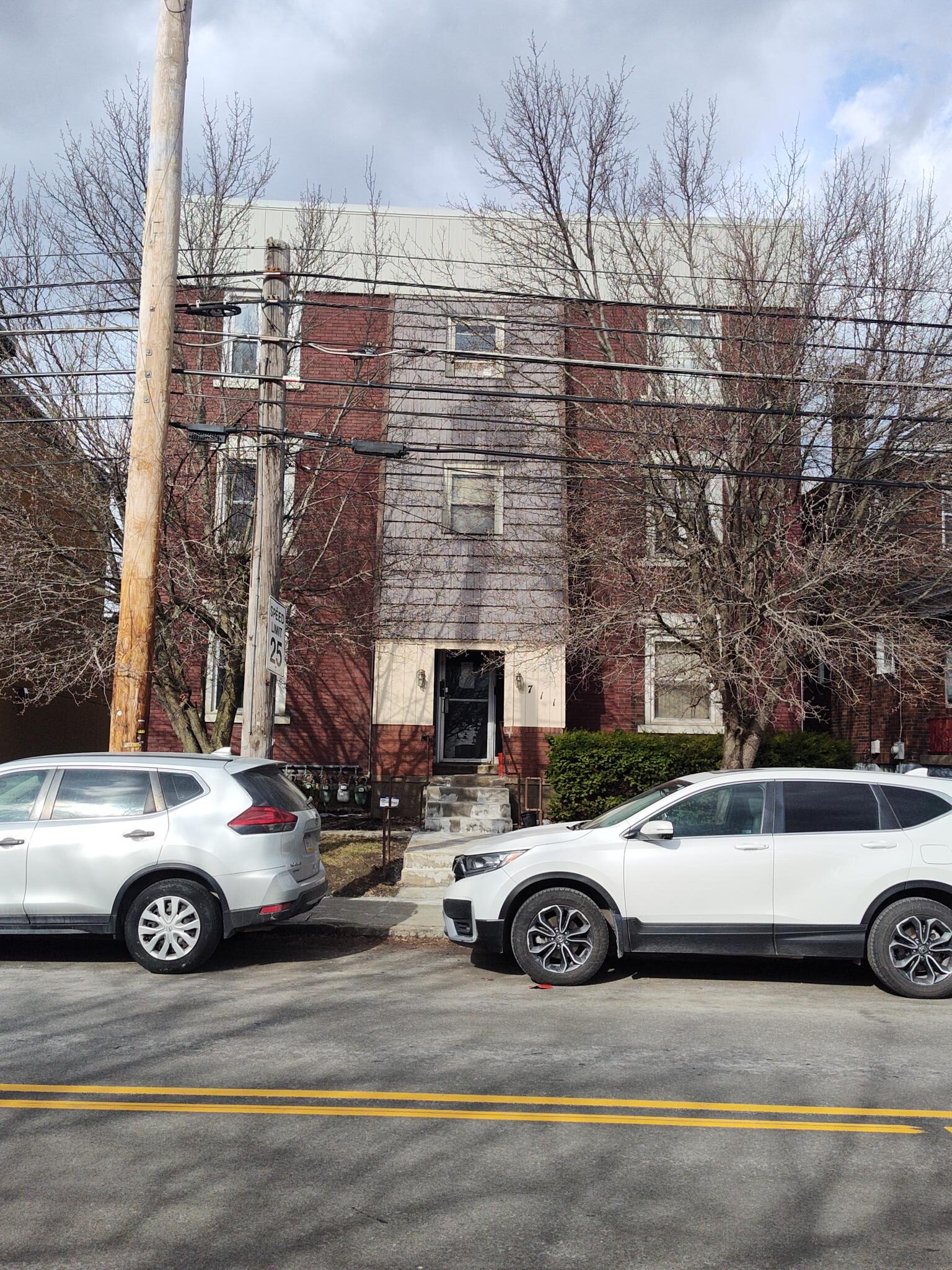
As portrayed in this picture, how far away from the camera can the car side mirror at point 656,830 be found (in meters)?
8.16

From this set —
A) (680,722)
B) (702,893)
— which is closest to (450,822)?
(680,722)

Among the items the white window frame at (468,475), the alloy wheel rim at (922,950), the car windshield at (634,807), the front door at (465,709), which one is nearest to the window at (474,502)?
the white window frame at (468,475)

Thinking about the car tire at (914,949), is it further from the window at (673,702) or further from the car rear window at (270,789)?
the window at (673,702)

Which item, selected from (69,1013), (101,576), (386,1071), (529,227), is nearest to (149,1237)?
(386,1071)

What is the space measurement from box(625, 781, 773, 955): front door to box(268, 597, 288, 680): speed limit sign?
4.45 meters

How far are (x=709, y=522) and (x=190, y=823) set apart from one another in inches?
329

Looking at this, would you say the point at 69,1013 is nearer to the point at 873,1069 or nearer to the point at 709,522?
the point at 873,1069

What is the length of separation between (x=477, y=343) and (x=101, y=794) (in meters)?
10.8

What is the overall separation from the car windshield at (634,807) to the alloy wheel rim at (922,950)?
1.93 metres

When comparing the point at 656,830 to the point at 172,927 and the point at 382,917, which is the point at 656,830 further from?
the point at 172,927

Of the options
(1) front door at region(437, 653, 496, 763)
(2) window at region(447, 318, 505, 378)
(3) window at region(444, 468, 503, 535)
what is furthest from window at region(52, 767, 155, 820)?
(1) front door at region(437, 653, 496, 763)

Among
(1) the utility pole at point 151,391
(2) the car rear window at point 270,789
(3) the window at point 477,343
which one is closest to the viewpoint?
(2) the car rear window at point 270,789

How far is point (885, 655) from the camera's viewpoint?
14977mm

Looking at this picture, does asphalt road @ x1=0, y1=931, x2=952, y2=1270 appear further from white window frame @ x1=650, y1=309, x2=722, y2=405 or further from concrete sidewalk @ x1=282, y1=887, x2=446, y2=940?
white window frame @ x1=650, y1=309, x2=722, y2=405
